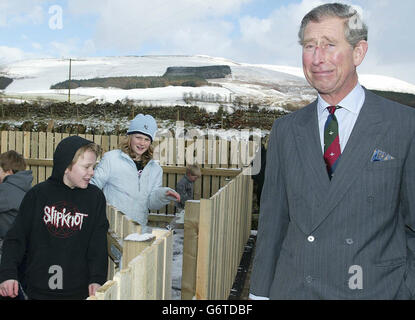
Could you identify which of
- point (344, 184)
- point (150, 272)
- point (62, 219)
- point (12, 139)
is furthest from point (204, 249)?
point (12, 139)

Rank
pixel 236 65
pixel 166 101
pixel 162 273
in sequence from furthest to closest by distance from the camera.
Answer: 1. pixel 236 65
2. pixel 166 101
3. pixel 162 273

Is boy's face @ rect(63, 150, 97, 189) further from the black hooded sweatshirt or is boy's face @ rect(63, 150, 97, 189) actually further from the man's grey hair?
the man's grey hair

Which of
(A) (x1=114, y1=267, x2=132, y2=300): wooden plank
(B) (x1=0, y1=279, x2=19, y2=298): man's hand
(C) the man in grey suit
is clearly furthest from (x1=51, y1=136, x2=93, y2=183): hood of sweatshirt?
(C) the man in grey suit

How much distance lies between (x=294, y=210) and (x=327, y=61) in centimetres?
62

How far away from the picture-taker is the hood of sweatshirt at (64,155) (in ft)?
8.98

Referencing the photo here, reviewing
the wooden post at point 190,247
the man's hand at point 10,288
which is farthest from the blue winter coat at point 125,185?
the man's hand at point 10,288

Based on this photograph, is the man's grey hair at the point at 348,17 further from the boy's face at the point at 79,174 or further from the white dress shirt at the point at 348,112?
the boy's face at the point at 79,174

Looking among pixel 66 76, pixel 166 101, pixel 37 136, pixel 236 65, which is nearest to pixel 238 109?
pixel 166 101

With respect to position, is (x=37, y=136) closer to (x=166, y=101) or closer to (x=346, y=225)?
(x=346, y=225)

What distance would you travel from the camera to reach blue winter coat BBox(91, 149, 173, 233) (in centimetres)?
380

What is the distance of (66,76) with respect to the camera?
1563 inches

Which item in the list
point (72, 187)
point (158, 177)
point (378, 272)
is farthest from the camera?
point (158, 177)

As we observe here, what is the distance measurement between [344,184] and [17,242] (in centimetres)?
197

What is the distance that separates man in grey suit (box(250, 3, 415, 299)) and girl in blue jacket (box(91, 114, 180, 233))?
2043 mm
